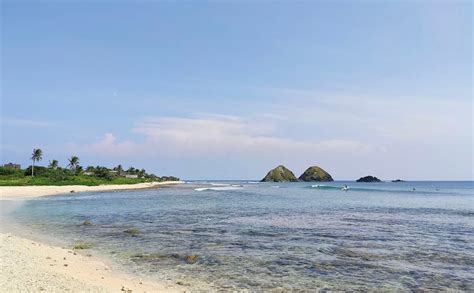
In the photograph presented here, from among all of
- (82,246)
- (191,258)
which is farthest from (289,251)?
(82,246)

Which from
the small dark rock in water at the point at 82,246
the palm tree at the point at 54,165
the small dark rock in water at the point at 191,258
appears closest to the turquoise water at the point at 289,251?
the small dark rock in water at the point at 191,258

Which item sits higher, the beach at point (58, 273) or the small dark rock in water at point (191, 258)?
the beach at point (58, 273)

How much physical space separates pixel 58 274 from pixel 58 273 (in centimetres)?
24

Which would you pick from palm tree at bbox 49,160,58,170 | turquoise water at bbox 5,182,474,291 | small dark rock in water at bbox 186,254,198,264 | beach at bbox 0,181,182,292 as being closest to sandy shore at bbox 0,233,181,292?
beach at bbox 0,181,182,292

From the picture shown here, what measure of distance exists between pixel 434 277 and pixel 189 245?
13195 mm

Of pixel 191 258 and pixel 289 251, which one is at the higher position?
pixel 191 258

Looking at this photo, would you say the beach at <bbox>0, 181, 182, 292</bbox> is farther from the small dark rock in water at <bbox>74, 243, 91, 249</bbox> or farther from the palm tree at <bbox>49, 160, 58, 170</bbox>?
the palm tree at <bbox>49, 160, 58, 170</bbox>

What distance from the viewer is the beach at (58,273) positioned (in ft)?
40.6

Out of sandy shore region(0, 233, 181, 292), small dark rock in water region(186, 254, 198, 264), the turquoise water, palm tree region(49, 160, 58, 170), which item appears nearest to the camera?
sandy shore region(0, 233, 181, 292)

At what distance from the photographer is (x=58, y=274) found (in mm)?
14055

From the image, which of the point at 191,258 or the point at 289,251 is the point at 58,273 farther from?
the point at 289,251

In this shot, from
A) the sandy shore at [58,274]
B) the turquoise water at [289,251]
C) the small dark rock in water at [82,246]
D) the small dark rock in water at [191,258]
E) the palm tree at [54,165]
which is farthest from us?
the palm tree at [54,165]

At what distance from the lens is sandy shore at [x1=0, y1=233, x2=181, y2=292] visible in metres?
12.3

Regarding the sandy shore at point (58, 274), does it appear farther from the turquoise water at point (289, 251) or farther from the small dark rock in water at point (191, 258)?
the small dark rock in water at point (191, 258)
